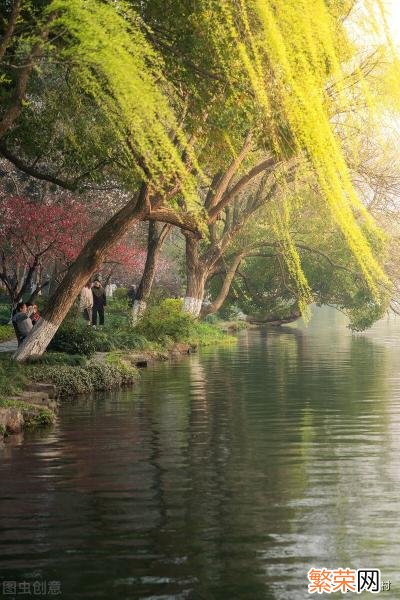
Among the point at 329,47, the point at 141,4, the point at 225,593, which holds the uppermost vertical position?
the point at 141,4

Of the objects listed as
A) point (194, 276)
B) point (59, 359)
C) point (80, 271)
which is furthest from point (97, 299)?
point (80, 271)

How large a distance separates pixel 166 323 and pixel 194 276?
7.30 meters

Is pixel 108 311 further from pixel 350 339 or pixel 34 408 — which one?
pixel 34 408

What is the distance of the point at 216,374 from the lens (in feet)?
108

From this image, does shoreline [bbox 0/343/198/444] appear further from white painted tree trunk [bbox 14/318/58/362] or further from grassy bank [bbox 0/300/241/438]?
white painted tree trunk [bbox 14/318/58/362]

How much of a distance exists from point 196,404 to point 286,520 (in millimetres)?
12447

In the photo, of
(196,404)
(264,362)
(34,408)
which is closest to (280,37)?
(34,408)

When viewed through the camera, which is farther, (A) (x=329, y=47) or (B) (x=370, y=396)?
(B) (x=370, y=396)

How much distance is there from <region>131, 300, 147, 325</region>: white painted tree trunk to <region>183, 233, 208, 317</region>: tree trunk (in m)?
4.59

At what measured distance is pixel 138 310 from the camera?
145 ft

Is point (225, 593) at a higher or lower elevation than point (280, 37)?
lower

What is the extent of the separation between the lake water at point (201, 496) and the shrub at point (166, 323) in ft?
49.9

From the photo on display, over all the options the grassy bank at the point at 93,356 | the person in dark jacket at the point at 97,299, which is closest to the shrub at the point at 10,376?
the grassy bank at the point at 93,356

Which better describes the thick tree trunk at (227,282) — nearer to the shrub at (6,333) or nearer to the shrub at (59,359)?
the shrub at (6,333)
